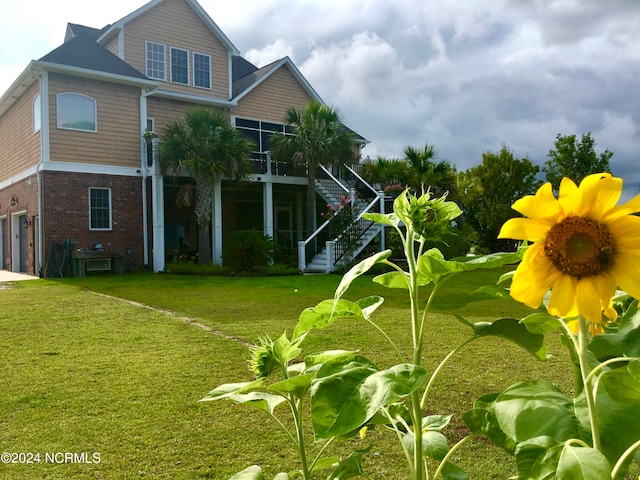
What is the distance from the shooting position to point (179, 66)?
21.8 m

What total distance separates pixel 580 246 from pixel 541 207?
96 mm

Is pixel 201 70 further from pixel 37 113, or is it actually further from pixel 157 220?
pixel 157 220

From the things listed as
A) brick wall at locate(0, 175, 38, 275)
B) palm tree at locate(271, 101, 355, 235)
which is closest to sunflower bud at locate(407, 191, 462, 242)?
palm tree at locate(271, 101, 355, 235)

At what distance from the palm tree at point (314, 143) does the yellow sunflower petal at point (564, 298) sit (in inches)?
775

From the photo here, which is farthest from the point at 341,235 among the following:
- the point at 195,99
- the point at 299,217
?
the point at 195,99

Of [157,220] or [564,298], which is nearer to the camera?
[564,298]

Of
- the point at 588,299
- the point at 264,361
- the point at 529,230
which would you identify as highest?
the point at 529,230

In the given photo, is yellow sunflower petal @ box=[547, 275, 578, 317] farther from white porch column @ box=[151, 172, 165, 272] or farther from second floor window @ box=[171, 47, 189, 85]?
second floor window @ box=[171, 47, 189, 85]

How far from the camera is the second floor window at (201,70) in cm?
2214

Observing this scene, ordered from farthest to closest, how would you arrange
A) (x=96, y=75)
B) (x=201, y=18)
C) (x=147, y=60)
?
(x=201, y=18) < (x=147, y=60) < (x=96, y=75)

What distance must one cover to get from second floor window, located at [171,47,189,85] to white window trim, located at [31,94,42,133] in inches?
200

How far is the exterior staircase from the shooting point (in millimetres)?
18844

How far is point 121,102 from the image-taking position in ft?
63.7

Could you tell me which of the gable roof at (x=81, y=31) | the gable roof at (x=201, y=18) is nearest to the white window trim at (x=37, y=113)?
the gable roof at (x=201, y=18)
